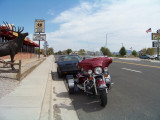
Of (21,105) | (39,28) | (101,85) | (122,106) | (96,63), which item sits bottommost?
(122,106)

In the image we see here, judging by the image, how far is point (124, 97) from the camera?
5.66 m

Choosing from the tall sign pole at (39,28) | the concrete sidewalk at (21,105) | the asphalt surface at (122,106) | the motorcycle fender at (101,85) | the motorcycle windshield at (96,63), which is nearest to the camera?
the concrete sidewalk at (21,105)

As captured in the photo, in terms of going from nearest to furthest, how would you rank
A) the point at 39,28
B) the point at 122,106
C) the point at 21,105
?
the point at 21,105 → the point at 122,106 → the point at 39,28

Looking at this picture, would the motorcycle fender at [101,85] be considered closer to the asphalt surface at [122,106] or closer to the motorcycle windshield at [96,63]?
the motorcycle windshield at [96,63]

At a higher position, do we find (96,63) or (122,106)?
(96,63)

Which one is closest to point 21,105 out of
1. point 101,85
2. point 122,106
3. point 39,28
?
point 101,85

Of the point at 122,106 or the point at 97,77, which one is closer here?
the point at 122,106

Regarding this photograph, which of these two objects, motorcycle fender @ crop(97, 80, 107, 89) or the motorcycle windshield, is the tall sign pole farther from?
motorcycle fender @ crop(97, 80, 107, 89)

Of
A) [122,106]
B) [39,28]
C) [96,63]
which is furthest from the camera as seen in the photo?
[39,28]

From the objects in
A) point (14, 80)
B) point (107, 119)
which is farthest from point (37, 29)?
point (107, 119)

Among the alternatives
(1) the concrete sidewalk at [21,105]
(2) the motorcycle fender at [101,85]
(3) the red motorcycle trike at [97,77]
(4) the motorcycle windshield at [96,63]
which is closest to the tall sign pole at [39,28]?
(1) the concrete sidewalk at [21,105]

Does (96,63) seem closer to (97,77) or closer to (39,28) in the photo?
(97,77)

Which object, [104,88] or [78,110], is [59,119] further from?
[104,88]

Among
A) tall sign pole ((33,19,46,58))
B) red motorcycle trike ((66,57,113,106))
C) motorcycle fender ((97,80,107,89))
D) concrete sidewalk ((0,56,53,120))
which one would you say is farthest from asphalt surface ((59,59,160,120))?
tall sign pole ((33,19,46,58))
